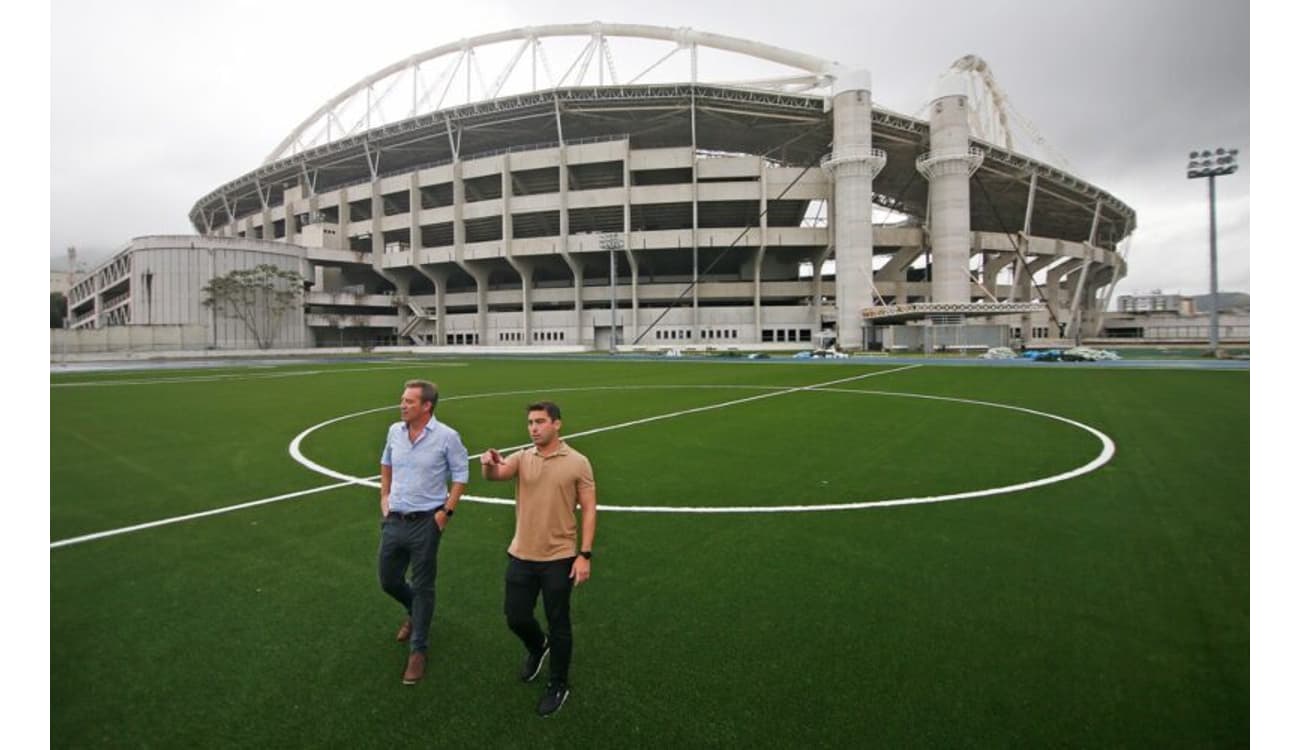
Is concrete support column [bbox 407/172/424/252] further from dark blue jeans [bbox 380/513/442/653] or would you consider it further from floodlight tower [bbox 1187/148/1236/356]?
dark blue jeans [bbox 380/513/442/653]

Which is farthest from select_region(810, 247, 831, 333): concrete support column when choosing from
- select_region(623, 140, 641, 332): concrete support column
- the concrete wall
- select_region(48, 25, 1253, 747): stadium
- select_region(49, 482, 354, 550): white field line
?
the concrete wall

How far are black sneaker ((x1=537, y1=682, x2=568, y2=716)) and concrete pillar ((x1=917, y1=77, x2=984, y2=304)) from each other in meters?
64.0

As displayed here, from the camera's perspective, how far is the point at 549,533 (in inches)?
147

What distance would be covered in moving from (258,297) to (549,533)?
8302cm

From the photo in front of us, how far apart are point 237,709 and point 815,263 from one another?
67850mm

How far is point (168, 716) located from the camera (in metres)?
3.64

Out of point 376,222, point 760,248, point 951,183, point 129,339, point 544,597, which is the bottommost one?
point 544,597

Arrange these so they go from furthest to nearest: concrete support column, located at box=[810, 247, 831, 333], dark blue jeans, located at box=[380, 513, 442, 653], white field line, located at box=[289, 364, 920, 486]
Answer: concrete support column, located at box=[810, 247, 831, 333]
white field line, located at box=[289, 364, 920, 486]
dark blue jeans, located at box=[380, 513, 442, 653]

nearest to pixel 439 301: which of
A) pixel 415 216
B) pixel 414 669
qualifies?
pixel 415 216

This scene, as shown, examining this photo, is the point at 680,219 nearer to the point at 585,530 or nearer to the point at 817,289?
the point at 817,289

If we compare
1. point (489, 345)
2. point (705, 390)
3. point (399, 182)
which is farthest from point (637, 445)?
point (399, 182)

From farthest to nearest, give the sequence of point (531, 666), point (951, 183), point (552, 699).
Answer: point (951, 183) < point (531, 666) < point (552, 699)

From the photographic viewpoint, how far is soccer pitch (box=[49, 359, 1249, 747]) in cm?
354

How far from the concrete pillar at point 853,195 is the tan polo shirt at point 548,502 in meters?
58.8
